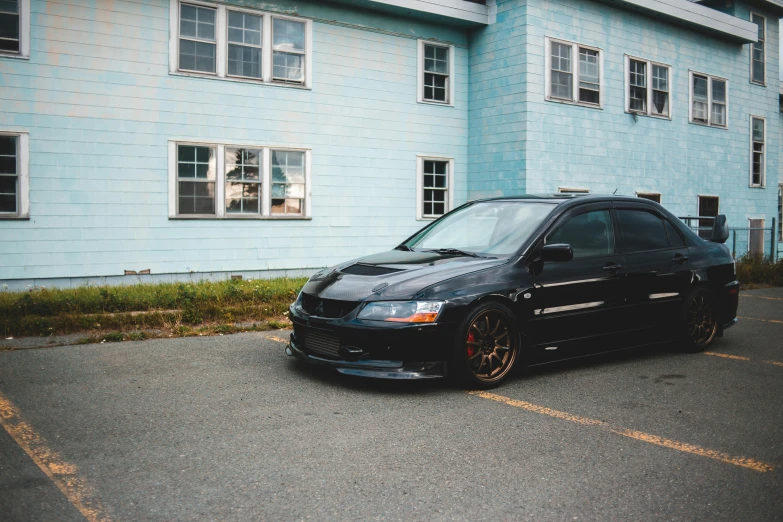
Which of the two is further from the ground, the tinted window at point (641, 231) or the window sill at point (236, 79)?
the window sill at point (236, 79)

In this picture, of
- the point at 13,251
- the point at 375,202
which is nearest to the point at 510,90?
the point at 375,202

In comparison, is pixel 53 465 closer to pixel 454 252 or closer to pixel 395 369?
pixel 395 369

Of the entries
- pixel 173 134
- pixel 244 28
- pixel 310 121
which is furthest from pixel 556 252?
pixel 244 28

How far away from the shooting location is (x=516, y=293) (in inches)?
250

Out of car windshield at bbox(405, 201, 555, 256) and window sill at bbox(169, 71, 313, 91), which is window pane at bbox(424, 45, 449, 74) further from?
car windshield at bbox(405, 201, 555, 256)

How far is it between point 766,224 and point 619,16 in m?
9.66

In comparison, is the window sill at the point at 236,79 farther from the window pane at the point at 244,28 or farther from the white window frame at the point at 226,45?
the window pane at the point at 244,28

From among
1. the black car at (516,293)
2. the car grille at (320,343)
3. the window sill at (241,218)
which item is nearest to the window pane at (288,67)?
the window sill at (241,218)

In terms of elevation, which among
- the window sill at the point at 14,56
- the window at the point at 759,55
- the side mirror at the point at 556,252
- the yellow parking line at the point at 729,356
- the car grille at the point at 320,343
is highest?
the window at the point at 759,55

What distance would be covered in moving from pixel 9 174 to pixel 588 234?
32.4ft

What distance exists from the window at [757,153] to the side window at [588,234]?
19.0m

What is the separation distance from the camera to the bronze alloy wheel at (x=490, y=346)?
6105 millimetres

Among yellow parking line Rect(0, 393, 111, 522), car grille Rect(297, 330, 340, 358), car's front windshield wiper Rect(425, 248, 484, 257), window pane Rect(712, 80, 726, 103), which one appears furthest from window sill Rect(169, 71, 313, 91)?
window pane Rect(712, 80, 726, 103)

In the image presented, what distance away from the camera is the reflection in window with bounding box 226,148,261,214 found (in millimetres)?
14594
